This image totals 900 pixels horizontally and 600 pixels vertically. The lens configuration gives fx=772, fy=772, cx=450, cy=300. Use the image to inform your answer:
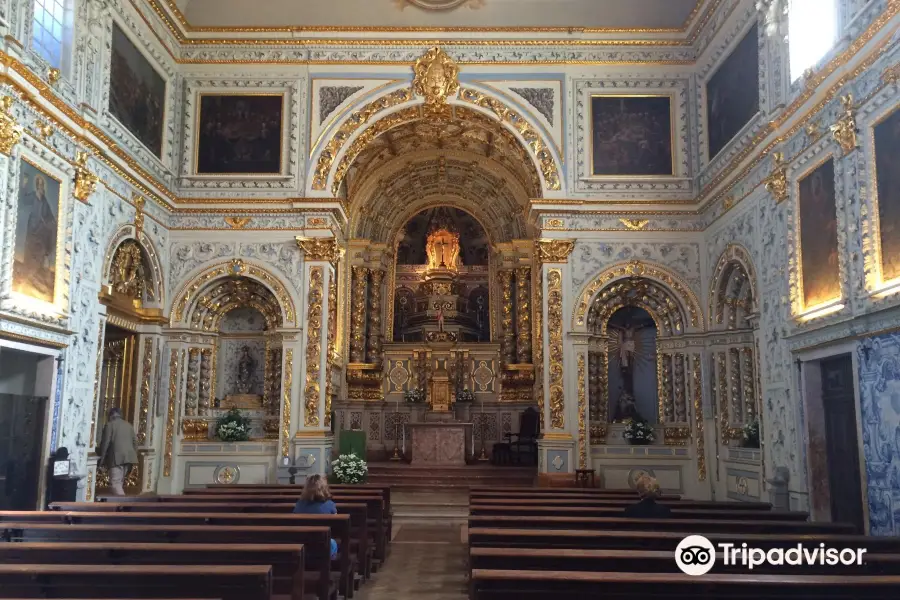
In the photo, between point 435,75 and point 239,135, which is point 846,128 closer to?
point 435,75

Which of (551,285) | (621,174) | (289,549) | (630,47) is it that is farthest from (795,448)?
(630,47)

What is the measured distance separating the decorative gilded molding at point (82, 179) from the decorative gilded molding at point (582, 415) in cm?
1138

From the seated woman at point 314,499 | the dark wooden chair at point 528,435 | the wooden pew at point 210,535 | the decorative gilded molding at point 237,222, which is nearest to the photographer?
the wooden pew at point 210,535

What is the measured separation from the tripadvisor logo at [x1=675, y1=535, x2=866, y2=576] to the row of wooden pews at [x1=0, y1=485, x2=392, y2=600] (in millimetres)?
3379

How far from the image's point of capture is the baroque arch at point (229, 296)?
61.9ft

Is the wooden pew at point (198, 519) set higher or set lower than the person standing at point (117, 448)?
lower

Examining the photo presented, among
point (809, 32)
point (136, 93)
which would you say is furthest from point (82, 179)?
point (809, 32)

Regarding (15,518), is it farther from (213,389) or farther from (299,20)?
(299,20)

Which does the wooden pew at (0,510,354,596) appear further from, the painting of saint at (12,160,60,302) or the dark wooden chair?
the dark wooden chair

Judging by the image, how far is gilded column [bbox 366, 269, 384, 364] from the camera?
25875mm

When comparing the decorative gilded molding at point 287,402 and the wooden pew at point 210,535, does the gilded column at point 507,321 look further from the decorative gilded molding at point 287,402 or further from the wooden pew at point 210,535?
the wooden pew at point 210,535

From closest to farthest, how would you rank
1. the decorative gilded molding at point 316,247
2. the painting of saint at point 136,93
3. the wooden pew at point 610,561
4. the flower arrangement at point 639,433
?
the wooden pew at point 610,561, the painting of saint at point 136,93, the flower arrangement at point 639,433, the decorative gilded molding at point 316,247

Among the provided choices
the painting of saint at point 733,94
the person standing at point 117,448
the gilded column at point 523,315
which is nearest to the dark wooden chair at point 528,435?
the gilded column at point 523,315

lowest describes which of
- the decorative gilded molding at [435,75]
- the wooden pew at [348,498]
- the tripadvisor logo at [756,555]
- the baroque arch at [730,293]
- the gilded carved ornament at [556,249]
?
the wooden pew at [348,498]
